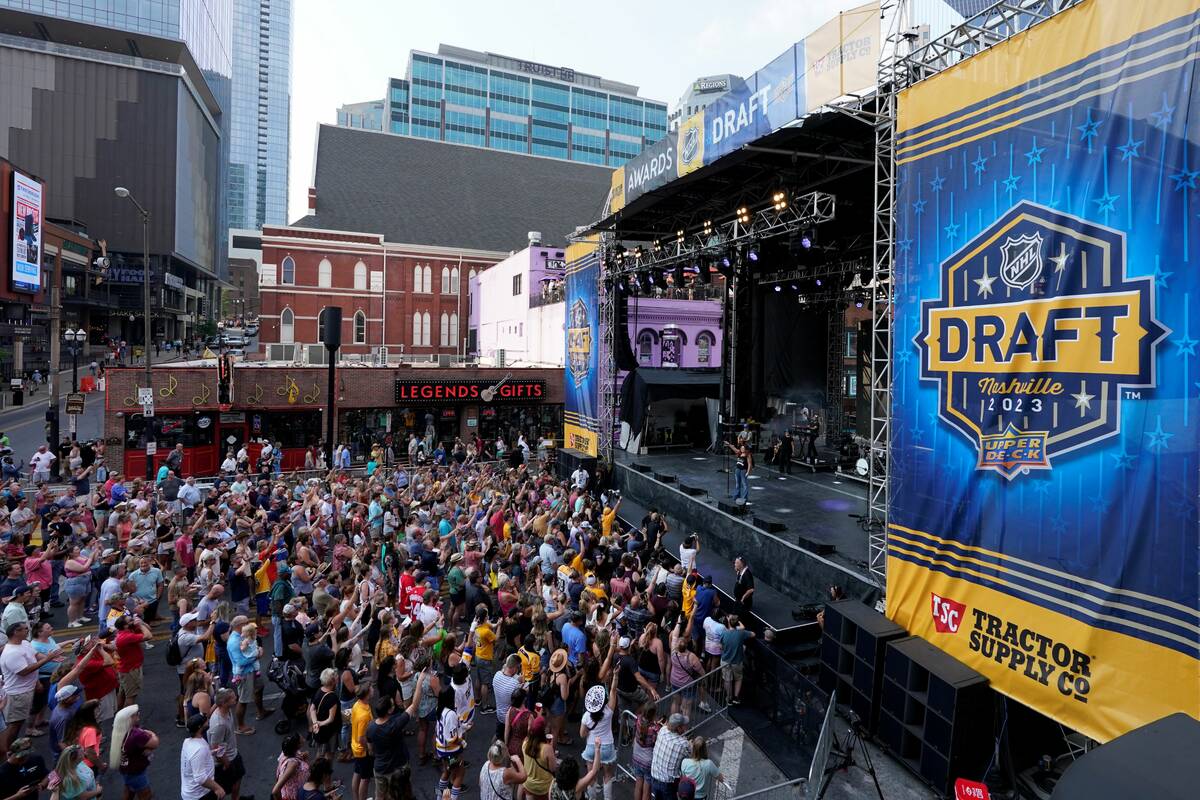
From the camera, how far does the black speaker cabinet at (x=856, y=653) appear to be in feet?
28.6

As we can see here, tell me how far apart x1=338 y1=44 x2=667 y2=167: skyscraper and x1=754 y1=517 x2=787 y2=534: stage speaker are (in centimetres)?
9729

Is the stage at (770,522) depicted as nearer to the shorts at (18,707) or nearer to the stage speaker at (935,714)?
the stage speaker at (935,714)

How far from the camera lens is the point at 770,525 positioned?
45.0 feet

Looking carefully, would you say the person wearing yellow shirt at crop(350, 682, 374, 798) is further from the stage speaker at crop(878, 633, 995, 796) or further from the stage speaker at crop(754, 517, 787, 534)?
the stage speaker at crop(754, 517, 787, 534)

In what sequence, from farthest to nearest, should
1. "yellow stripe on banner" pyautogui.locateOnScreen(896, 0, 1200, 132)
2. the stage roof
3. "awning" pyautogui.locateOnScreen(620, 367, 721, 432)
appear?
"awning" pyautogui.locateOnScreen(620, 367, 721, 432), the stage roof, "yellow stripe on banner" pyautogui.locateOnScreen(896, 0, 1200, 132)

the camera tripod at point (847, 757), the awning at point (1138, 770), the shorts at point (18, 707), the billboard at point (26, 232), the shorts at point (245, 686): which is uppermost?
the billboard at point (26, 232)

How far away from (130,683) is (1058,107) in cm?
1353

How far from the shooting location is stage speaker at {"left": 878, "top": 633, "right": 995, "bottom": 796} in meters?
7.45

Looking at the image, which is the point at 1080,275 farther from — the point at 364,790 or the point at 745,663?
the point at 364,790

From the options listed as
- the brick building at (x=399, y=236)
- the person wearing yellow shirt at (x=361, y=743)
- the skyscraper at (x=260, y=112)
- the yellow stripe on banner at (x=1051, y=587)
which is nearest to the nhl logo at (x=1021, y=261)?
the yellow stripe on banner at (x=1051, y=587)

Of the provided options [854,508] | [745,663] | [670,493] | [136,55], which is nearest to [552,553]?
[745,663]

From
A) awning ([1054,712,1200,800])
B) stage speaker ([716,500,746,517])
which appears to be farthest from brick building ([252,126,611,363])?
awning ([1054,712,1200,800])

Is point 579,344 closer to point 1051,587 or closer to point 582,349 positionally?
point 582,349

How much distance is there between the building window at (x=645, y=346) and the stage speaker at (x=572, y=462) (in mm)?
5673
